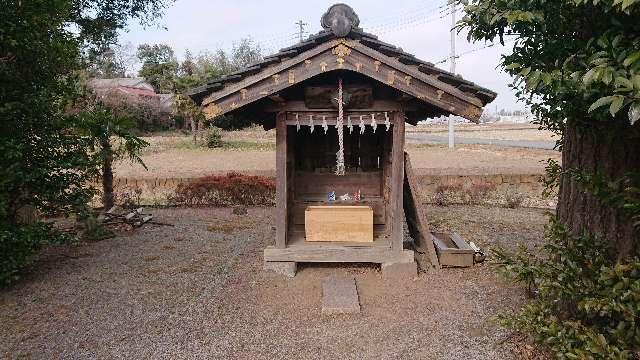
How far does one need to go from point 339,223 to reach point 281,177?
48.5 inches

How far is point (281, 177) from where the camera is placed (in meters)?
6.52

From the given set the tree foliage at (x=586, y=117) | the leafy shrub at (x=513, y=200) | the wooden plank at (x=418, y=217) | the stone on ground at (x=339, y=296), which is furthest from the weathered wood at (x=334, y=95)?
the leafy shrub at (x=513, y=200)

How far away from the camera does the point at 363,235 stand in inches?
274

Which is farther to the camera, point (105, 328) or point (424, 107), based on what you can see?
point (424, 107)

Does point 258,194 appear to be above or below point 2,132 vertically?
below

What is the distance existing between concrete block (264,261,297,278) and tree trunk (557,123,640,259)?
3.75 metres

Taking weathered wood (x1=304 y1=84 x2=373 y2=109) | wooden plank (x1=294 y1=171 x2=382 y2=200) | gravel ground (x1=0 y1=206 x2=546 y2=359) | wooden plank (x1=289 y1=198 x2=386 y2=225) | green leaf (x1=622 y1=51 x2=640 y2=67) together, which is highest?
weathered wood (x1=304 y1=84 x2=373 y2=109)

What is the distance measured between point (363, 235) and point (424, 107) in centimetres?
220

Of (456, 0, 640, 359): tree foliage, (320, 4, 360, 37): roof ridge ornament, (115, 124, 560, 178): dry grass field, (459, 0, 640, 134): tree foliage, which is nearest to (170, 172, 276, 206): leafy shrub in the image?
(115, 124, 560, 178): dry grass field

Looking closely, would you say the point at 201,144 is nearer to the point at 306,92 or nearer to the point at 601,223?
the point at 306,92

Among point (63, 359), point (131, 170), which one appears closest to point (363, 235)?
point (63, 359)

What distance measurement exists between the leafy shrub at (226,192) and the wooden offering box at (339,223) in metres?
5.97

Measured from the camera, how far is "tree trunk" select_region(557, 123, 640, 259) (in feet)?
11.0

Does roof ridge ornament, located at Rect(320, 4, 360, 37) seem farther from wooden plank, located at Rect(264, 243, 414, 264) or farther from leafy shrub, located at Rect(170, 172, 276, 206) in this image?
leafy shrub, located at Rect(170, 172, 276, 206)
